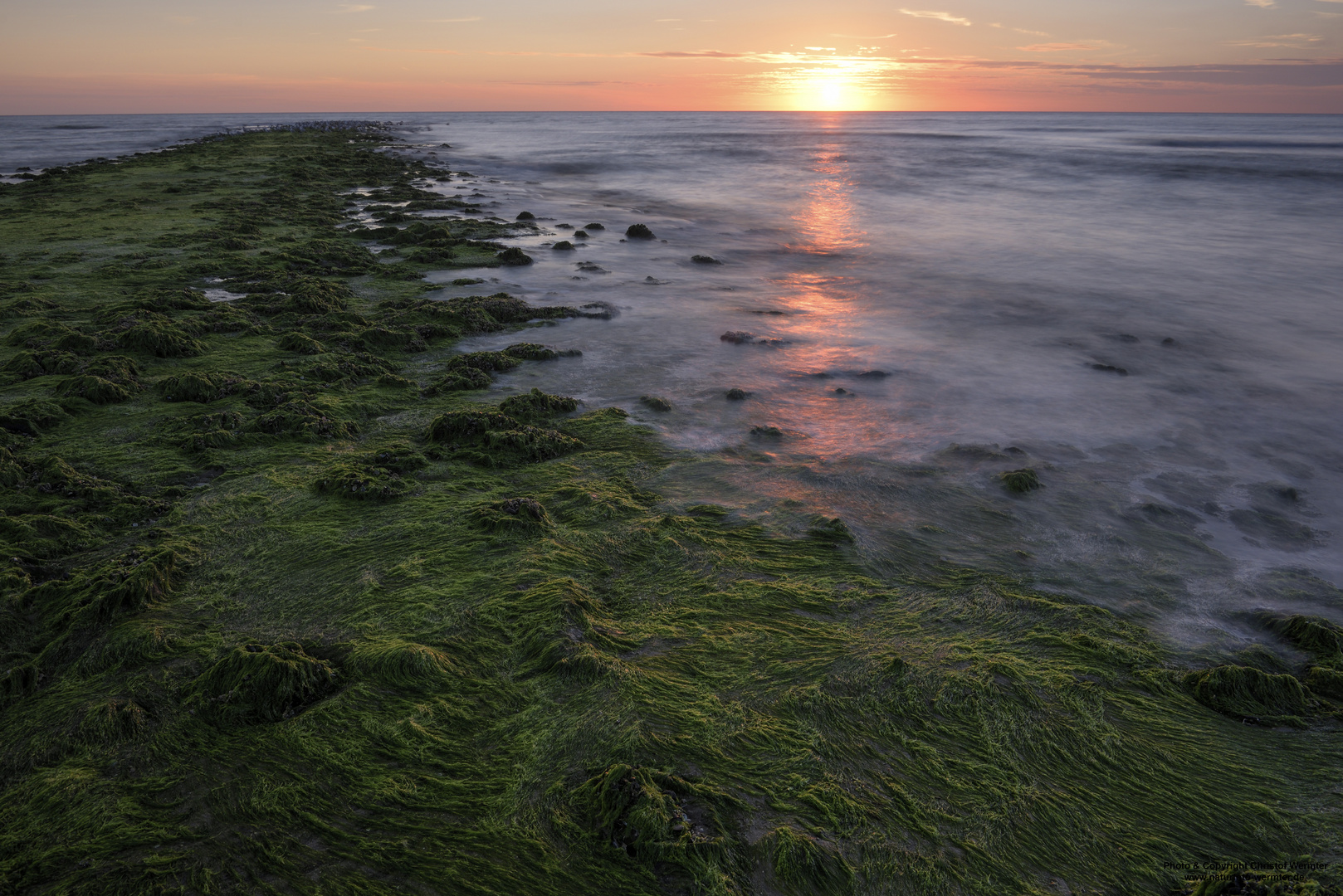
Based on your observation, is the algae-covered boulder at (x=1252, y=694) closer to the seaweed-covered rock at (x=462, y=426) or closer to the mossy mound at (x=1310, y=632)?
the mossy mound at (x=1310, y=632)

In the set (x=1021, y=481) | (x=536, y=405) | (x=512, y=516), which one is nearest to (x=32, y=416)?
(x=536, y=405)

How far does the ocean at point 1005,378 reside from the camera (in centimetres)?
442

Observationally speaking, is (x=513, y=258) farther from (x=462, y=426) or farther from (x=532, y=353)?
(x=462, y=426)

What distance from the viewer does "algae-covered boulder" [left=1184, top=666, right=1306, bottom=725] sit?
3104 millimetres

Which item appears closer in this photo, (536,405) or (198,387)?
(198,387)

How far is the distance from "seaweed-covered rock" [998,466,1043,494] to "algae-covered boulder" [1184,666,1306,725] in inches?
76.8

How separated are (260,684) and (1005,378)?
748 centimetres

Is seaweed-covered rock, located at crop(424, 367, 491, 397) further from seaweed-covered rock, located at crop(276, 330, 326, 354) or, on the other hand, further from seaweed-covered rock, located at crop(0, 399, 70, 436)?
seaweed-covered rock, located at crop(0, 399, 70, 436)

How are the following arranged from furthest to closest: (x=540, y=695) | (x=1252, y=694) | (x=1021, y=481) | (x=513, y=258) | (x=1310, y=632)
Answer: (x=513, y=258) < (x=1021, y=481) < (x=1310, y=632) < (x=1252, y=694) < (x=540, y=695)

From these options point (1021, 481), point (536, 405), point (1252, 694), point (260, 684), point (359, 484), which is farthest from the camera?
point (536, 405)

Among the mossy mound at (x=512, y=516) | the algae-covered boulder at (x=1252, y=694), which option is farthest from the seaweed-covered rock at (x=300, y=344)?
the algae-covered boulder at (x=1252, y=694)

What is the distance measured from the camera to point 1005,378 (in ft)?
25.0

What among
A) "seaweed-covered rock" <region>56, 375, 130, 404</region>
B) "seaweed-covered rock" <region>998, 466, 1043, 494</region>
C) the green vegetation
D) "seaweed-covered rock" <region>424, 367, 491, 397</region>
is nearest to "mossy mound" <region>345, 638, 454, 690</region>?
the green vegetation

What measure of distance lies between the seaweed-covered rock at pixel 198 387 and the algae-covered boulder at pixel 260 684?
3.79m
